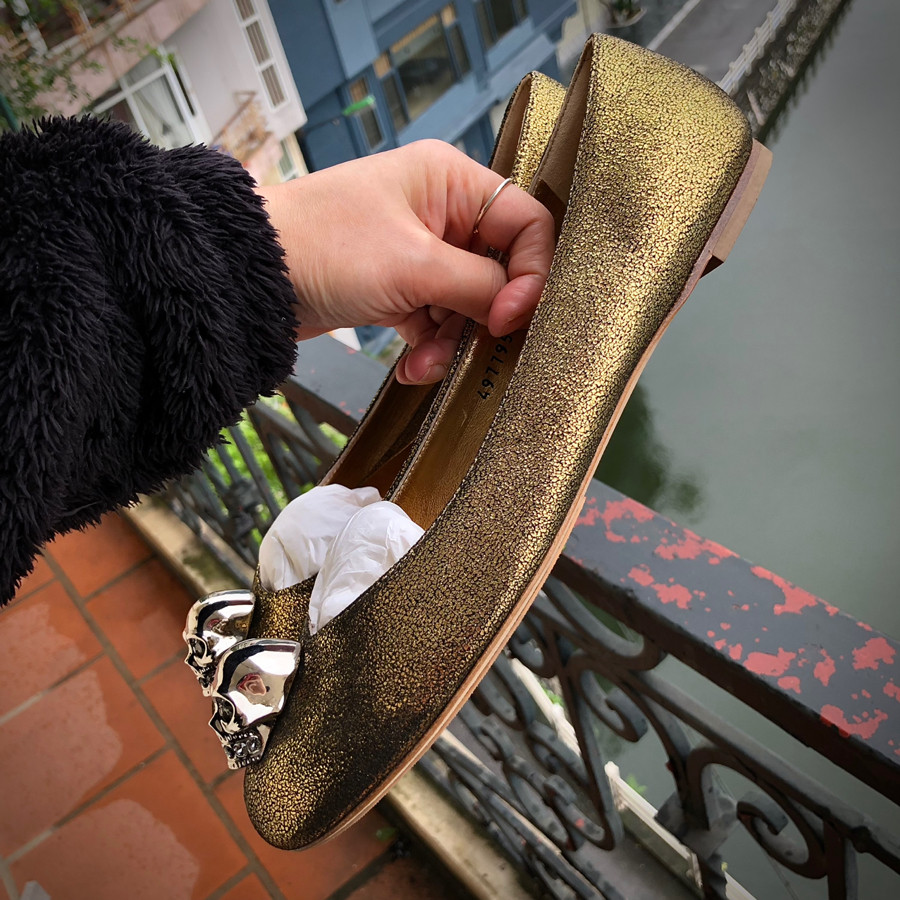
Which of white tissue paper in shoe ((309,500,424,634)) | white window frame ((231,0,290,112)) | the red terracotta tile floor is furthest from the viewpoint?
white window frame ((231,0,290,112))

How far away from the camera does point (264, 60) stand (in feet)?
4.56

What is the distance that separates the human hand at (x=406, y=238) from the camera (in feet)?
1.79

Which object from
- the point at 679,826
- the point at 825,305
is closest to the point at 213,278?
the point at 679,826

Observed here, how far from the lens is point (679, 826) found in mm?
683

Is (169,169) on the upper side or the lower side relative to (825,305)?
upper

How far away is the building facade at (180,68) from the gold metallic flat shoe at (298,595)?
682mm

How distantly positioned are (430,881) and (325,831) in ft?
2.19

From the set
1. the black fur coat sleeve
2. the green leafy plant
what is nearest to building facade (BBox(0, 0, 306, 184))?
the green leafy plant

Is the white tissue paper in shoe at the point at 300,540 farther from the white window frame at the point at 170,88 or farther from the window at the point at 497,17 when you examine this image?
the white window frame at the point at 170,88

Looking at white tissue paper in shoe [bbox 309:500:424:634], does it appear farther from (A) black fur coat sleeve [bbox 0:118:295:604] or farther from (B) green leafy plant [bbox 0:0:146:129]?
(B) green leafy plant [bbox 0:0:146:129]

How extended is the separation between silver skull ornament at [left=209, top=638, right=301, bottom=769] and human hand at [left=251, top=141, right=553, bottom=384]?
25 cm

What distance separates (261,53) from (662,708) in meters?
1.30

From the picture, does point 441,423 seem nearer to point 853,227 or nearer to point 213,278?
point 213,278

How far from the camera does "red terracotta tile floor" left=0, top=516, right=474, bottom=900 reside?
1.09 meters
